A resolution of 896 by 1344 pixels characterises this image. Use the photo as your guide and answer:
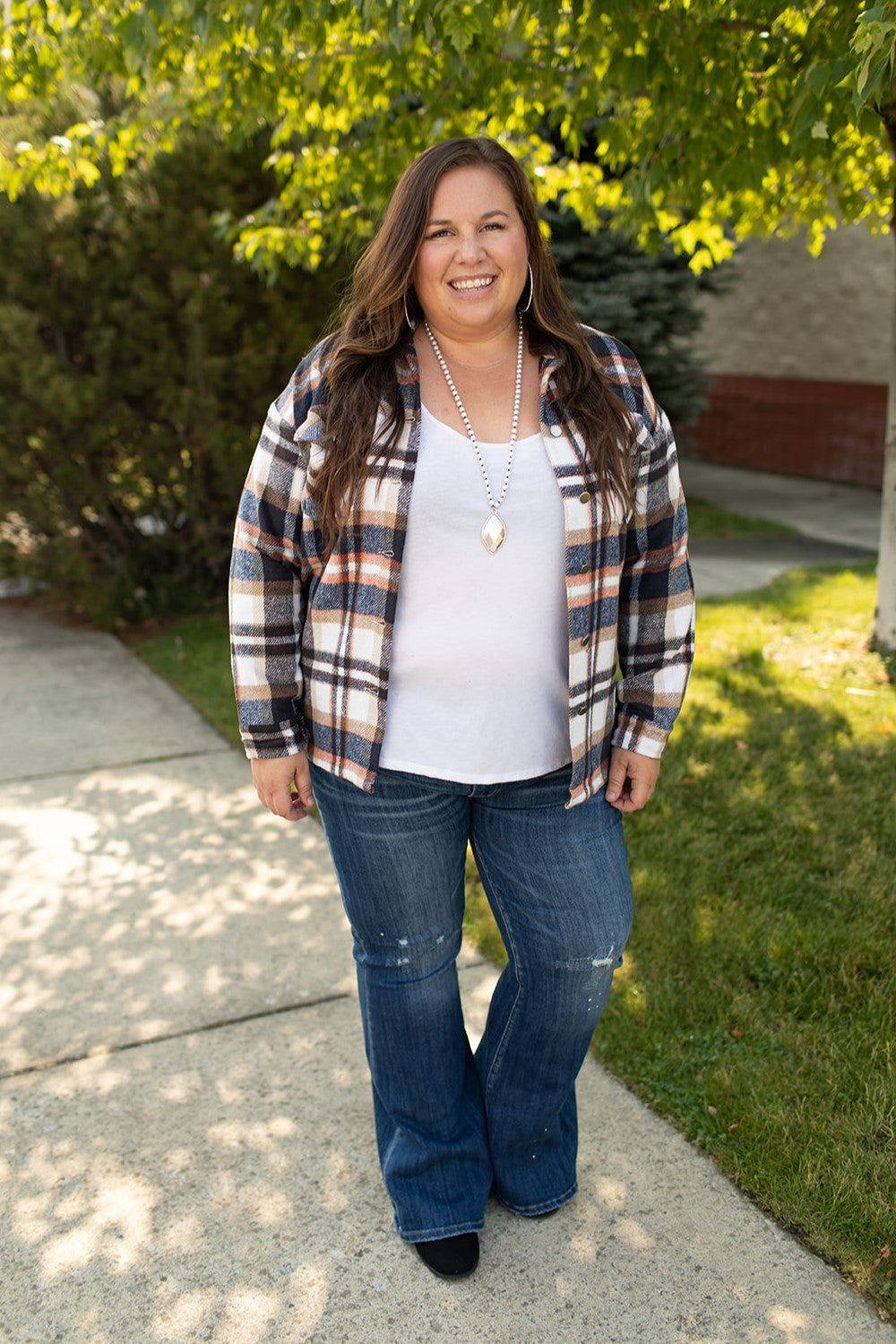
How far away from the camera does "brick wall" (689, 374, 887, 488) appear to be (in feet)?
41.1

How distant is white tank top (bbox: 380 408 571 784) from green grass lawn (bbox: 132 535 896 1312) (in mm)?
1115

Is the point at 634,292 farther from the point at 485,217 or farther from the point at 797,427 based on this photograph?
the point at 485,217

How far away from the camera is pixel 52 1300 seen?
217cm

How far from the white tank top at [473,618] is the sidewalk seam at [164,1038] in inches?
53.2

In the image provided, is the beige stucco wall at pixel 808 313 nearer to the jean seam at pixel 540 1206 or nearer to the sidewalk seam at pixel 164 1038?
the sidewalk seam at pixel 164 1038

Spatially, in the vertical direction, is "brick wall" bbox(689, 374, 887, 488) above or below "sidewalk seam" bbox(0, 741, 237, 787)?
above

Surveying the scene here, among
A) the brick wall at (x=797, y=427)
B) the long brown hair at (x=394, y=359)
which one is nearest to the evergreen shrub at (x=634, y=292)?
the brick wall at (x=797, y=427)

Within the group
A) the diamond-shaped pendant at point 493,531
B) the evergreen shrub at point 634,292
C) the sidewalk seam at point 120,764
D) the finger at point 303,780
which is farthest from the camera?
the evergreen shrub at point 634,292

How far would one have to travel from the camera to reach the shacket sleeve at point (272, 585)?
2.04 m

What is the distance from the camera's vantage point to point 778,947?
3240 mm

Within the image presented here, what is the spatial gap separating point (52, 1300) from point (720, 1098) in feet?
4.76

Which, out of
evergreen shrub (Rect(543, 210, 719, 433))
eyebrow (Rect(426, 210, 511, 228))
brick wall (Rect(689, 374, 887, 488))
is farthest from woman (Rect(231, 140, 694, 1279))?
brick wall (Rect(689, 374, 887, 488))

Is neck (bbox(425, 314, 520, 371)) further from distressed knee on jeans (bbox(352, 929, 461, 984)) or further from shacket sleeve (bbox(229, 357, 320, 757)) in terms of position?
distressed knee on jeans (bbox(352, 929, 461, 984))

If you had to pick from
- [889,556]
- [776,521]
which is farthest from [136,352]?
[776,521]
